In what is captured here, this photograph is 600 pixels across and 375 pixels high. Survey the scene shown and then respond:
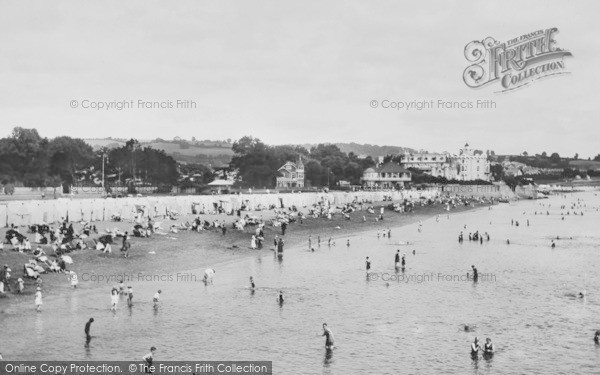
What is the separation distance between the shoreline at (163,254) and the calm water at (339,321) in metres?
1.52

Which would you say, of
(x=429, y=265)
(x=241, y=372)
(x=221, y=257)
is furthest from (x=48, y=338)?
(x=429, y=265)

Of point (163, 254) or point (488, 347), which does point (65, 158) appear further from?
point (488, 347)

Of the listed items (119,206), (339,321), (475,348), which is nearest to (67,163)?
(119,206)

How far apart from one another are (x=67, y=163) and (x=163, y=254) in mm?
74678

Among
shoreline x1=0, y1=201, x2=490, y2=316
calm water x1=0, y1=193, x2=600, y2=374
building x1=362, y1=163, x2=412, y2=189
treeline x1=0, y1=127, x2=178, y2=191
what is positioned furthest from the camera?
building x1=362, y1=163, x2=412, y2=189

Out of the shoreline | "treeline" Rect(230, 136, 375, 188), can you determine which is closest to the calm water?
the shoreline

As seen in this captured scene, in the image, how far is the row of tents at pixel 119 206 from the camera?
148ft

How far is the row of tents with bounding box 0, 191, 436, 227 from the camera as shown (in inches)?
1770

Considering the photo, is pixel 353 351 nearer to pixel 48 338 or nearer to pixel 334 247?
pixel 48 338

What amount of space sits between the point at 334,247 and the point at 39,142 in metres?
74.4

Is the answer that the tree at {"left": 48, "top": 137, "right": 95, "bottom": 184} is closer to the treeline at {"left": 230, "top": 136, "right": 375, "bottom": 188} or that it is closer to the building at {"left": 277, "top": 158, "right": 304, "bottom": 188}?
the treeline at {"left": 230, "top": 136, "right": 375, "bottom": 188}

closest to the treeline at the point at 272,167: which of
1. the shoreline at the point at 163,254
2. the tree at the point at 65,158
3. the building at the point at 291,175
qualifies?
the building at the point at 291,175

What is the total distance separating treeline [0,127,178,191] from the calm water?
71.9 metres

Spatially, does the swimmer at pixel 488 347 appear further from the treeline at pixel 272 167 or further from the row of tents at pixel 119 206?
the treeline at pixel 272 167
